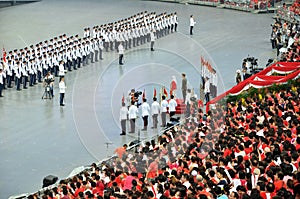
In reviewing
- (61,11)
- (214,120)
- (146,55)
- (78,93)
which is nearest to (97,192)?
(214,120)

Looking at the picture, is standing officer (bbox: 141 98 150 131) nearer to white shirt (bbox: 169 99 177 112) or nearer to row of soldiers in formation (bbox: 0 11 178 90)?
white shirt (bbox: 169 99 177 112)

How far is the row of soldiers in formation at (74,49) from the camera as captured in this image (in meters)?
29.1

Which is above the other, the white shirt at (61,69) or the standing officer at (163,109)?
the white shirt at (61,69)

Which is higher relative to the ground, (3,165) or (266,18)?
(266,18)

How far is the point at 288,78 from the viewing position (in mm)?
23844

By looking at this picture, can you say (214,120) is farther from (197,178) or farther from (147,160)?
(197,178)

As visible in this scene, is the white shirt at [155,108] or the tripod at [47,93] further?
the tripod at [47,93]

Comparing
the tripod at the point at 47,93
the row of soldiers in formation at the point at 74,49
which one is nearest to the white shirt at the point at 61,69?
the row of soldiers in formation at the point at 74,49

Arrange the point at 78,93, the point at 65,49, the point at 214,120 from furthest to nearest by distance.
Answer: the point at 65,49, the point at 78,93, the point at 214,120

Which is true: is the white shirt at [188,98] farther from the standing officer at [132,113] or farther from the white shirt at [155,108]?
the standing officer at [132,113]

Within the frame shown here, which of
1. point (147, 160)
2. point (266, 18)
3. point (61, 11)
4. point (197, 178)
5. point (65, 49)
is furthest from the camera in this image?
point (61, 11)

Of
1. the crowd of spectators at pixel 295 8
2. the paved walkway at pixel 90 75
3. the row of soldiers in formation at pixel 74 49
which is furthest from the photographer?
the crowd of spectators at pixel 295 8

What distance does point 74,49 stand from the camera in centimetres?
3173

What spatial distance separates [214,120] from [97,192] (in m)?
5.90
